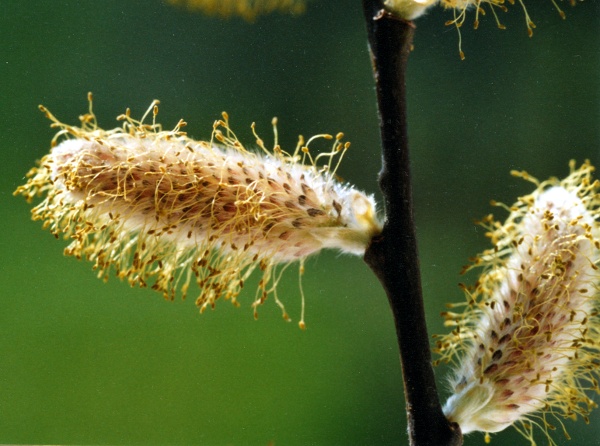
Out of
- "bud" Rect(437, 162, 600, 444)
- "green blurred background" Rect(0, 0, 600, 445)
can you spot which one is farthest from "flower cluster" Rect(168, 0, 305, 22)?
"bud" Rect(437, 162, 600, 444)

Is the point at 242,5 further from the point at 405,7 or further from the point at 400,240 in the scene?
the point at 400,240

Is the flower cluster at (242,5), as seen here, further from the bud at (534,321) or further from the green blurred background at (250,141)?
the bud at (534,321)

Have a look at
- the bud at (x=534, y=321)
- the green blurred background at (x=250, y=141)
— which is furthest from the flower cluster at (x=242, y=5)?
the bud at (x=534, y=321)

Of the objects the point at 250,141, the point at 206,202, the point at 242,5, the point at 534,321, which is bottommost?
the point at 534,321

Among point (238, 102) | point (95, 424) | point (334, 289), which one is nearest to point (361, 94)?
point (238, 102)

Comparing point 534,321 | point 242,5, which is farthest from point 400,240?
point 242,5

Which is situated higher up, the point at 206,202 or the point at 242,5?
the point at 242,5

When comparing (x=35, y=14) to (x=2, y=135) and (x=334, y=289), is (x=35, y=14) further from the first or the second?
(x=334, y=289)
